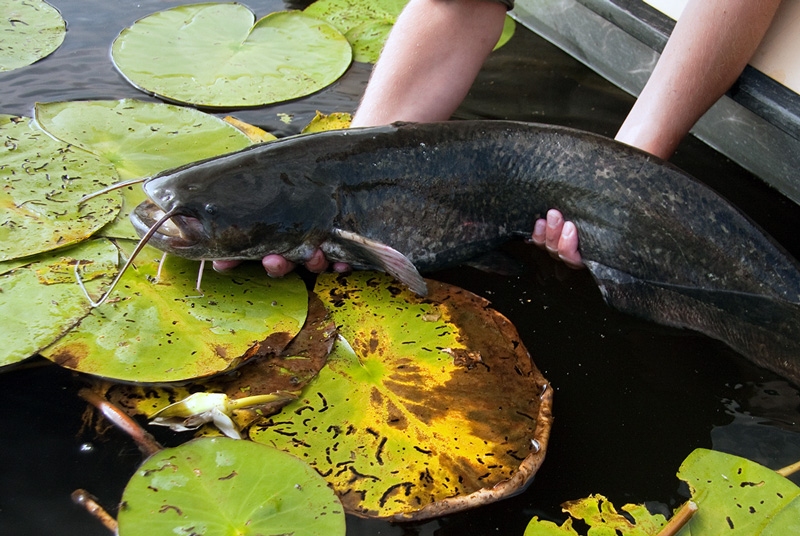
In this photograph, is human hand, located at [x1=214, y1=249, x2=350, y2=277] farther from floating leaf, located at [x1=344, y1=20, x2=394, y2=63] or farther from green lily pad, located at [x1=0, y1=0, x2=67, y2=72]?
green lily pad, located at [x1=0, y1=0, x2=67, y2=72]

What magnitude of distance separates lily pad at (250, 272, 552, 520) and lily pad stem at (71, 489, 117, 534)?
38 cm

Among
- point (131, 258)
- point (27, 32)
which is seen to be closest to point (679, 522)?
point (131, 258)

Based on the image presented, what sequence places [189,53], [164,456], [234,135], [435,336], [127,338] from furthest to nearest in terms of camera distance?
1. [189,53]
2. [234,135]
3. [435,336]
4. [127,338]
5. [164,456]

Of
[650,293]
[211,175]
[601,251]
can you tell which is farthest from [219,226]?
[650,293]

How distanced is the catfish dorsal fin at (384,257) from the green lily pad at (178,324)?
8.0 inches

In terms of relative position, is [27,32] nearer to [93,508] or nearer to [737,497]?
[93,508]

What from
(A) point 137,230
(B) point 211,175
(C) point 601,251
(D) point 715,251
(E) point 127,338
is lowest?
(E) point 127,338

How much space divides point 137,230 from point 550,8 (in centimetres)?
260

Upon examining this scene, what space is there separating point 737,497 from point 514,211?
1.10 m

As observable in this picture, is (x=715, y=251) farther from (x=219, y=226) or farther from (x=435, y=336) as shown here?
(x=219, y=226)

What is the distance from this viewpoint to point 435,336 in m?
2.00

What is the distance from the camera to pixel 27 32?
3.27 m

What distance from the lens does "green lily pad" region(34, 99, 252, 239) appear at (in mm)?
2434

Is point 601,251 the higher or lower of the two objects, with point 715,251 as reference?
lower
